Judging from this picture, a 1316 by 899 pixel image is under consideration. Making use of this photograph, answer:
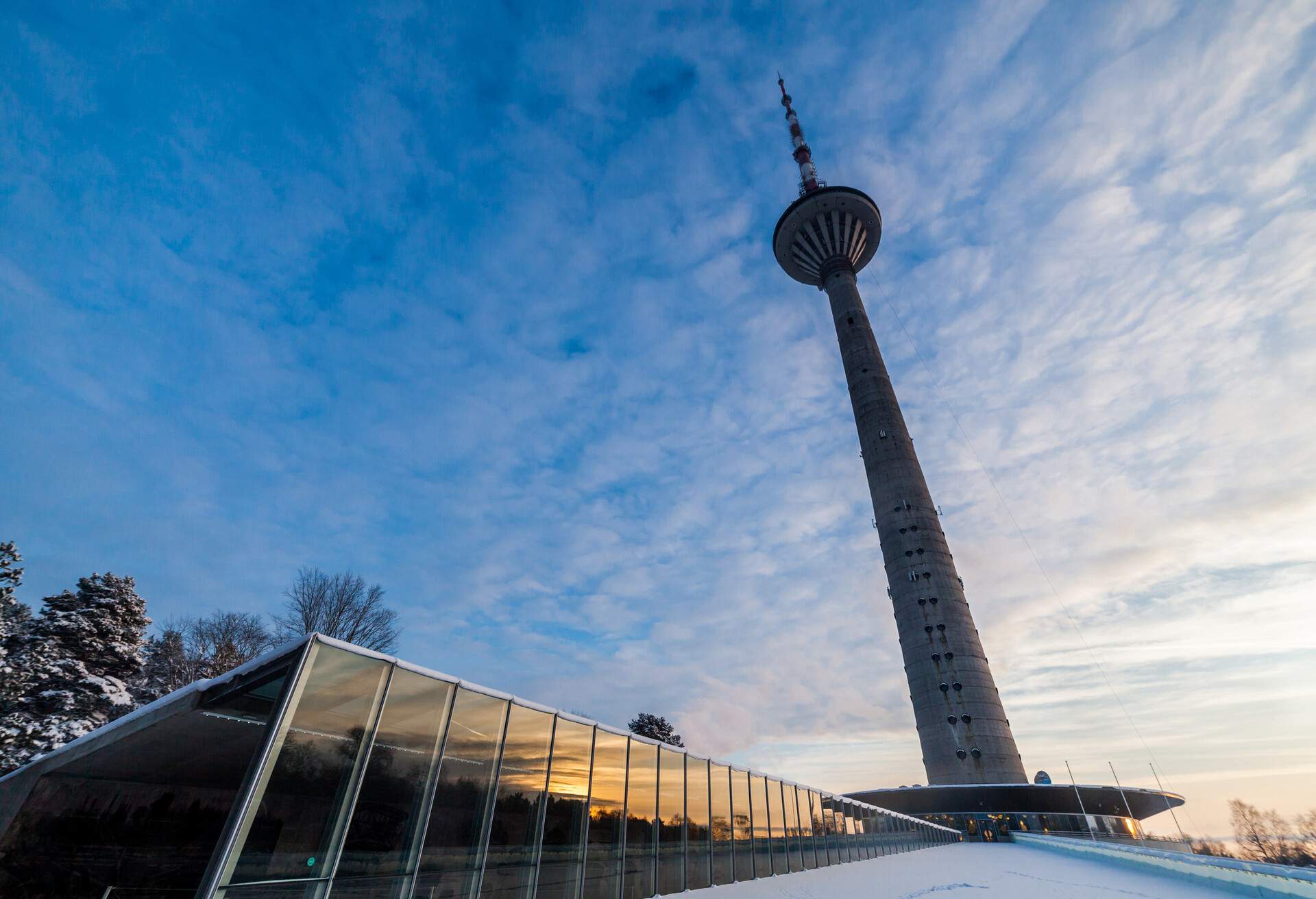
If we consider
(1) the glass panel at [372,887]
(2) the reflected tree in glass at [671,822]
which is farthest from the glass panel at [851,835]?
(1) the glass panel at [372,887]

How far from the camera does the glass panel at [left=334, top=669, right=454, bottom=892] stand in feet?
25.0

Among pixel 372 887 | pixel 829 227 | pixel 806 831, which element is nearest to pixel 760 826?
pixel 806 831

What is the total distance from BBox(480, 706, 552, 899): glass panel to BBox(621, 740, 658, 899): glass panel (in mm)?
2710

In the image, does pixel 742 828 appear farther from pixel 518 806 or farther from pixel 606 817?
pixel 518 806

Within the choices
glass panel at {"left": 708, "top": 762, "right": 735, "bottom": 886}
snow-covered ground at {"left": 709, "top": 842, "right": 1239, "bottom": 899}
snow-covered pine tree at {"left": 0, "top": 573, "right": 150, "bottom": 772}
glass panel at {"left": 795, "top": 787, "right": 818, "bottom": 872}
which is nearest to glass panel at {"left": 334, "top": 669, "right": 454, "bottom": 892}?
snow-covered ground at {"left": 709, "top": 842, "right": 1239, "bottom": 899}

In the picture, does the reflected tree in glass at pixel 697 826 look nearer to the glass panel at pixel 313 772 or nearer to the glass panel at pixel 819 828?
the glass panel at pixel 819 828

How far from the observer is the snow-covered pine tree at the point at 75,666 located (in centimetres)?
2138

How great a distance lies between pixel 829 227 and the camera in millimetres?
65375

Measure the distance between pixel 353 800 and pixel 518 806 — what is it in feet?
10.7

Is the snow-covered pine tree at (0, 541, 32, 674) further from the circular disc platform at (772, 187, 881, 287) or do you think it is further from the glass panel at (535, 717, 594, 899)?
the circular disc platform at (772, 187, 881, 287)

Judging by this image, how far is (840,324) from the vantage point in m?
60.3

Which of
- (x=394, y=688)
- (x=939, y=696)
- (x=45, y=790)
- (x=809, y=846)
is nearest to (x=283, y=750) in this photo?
(x=394, y=688)

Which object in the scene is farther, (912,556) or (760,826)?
(912,556)

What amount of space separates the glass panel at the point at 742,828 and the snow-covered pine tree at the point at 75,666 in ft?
80.9
